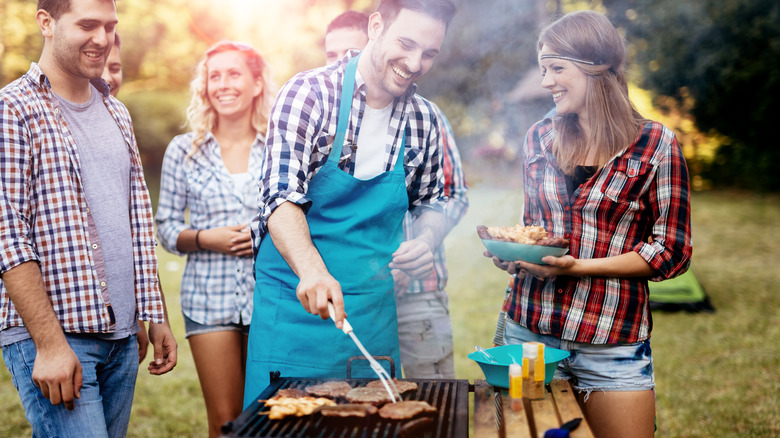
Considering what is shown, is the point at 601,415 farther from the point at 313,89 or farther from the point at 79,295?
the point at 79,295

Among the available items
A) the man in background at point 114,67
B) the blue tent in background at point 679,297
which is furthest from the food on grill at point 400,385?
the blue tent in background at point 679,297

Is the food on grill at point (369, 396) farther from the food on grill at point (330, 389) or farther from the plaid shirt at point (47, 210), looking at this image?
the plaid shirt at point (47, 210)

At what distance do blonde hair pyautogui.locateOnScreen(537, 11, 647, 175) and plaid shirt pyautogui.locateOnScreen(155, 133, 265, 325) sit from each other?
1.57m

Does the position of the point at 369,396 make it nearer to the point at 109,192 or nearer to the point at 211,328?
the point at 109,192

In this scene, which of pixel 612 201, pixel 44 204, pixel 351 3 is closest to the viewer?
pixel 44 204

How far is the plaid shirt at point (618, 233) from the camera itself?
2232 millimetres

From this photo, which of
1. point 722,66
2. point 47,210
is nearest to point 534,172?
point 47,210

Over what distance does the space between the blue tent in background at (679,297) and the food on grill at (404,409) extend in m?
5.87

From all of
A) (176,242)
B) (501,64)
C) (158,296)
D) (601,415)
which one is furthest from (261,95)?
(501,64)

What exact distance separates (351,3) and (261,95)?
14.4 meters

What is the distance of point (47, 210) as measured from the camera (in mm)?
2033

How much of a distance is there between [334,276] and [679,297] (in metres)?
5.86

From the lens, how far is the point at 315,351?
7.74ft

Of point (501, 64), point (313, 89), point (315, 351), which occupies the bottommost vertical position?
point (315, 351)
